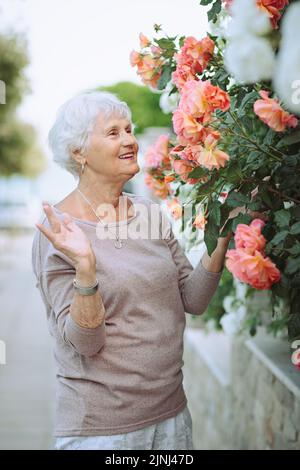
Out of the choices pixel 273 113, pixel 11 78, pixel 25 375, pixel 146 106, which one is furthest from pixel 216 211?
pixel 146 106

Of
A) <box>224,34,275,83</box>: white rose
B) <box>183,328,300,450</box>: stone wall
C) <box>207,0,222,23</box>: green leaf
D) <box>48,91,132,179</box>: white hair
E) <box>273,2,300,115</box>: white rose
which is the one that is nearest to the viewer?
<box>273,2,300,115</box>: white rose

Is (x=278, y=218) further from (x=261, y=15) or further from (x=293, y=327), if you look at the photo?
(x=261, y=15)

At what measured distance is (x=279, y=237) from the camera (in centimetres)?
171

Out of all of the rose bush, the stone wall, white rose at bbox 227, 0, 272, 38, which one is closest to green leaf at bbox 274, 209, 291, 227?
the rose bush

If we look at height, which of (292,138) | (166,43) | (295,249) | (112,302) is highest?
(166,43)

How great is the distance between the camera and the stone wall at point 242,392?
124 inches

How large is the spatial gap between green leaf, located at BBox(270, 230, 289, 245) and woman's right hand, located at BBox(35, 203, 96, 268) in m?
0.54

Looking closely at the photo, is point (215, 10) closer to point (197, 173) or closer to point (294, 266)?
point (197, 173)

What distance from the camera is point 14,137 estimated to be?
2234cm

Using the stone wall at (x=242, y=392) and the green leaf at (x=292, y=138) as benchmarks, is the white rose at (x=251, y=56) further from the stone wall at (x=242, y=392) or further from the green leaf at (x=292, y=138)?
the stone wall at (x=242, y=392)

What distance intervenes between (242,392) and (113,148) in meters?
2.12

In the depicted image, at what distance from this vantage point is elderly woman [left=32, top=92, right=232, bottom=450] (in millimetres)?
2270

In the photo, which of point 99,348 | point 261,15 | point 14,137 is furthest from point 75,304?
point 14,137

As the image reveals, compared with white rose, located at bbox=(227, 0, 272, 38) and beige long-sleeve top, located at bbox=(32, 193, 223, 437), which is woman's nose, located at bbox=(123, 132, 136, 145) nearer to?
beige long-sleeve top, located at bbox=(32, 193, 223, 437)
